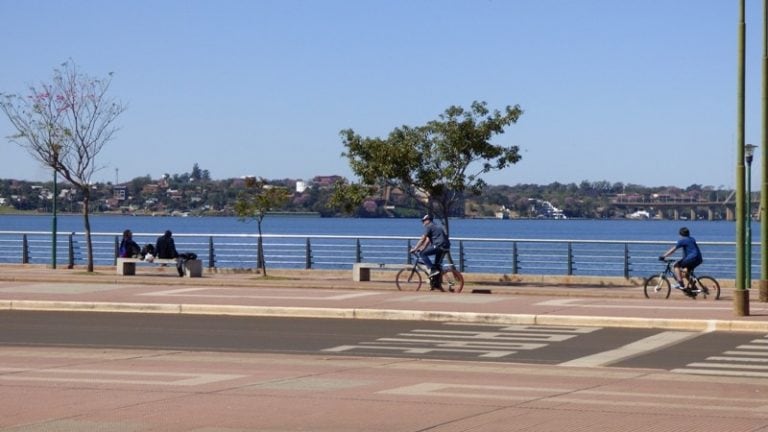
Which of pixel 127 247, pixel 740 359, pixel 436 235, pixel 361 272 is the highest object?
pixel 436 235

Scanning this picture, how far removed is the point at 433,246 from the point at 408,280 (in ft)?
4.55

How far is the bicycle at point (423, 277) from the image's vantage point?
30828 mm

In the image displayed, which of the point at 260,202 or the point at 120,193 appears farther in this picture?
the point at 120,193

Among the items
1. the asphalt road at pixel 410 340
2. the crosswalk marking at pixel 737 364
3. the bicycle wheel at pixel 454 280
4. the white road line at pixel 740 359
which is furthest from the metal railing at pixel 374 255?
the white road line at pixel 740 359

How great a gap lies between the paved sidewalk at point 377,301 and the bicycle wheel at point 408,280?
0.97 ft

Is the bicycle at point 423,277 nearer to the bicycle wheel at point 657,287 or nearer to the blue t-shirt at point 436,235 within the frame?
the blue t-shirt at point 436,235

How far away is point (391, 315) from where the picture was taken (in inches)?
915

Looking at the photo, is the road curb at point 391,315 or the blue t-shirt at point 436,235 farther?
the blue t-shirt at point 436,235

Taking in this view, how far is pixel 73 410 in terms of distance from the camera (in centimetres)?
1208

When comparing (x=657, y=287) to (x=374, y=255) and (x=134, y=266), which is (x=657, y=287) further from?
(x=374, y=255)

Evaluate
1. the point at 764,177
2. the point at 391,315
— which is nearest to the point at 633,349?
the point at 391,315

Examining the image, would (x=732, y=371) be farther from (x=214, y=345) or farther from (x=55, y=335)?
(x=55, y=335)

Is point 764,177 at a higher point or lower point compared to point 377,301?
higher

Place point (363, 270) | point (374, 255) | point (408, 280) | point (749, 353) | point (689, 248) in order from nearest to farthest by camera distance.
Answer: point (749, 353)
point (689, 248)
point (408, 280)
point (363, 270)
point (374, 255)
